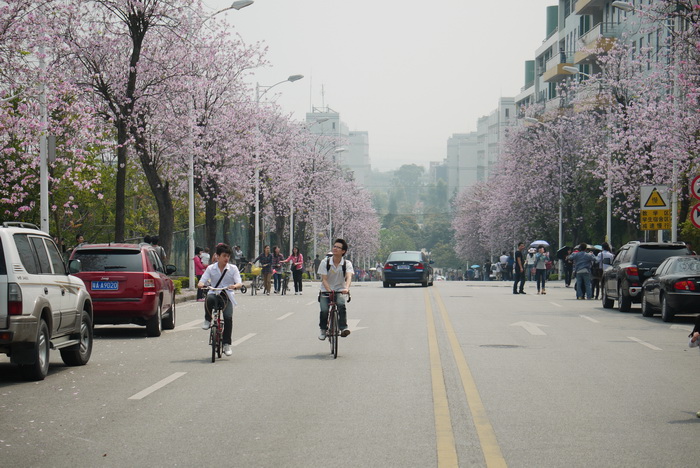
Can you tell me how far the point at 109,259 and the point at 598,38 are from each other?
2006 inches

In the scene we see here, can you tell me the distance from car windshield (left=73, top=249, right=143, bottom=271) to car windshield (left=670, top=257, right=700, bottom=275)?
11.8m

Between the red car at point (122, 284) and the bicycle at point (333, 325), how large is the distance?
489 cm

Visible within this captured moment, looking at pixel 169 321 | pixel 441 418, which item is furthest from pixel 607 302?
pixel 441 418

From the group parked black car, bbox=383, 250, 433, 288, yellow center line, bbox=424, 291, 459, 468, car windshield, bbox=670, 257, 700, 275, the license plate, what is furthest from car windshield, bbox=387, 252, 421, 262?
yellow center line, bbox=424, 291, 459, 468

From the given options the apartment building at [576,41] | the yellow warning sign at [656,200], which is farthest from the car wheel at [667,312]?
the apartment building at [576,41]

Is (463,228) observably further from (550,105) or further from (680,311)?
(680,311)

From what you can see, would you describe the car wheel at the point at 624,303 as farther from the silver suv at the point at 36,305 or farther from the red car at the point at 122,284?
the silver suv at the point at 36,305

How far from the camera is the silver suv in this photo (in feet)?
38.3

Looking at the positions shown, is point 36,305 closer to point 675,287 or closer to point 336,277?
point 336,277

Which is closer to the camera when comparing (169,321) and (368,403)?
(368,403)

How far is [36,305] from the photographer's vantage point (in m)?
12.2

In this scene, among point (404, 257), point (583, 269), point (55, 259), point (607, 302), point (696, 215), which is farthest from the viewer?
point (404, 257)

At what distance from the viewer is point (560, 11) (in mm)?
87188

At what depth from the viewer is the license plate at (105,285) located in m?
18.9
